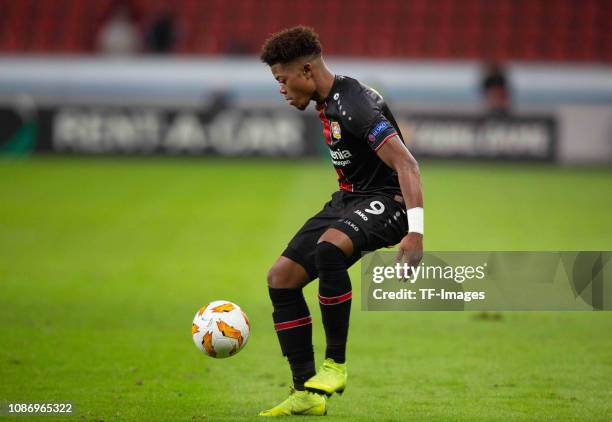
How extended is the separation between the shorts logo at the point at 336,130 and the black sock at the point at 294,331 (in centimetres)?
96

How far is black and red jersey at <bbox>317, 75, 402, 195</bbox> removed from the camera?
18.8 feet

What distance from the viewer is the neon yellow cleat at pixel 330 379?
5.80 m

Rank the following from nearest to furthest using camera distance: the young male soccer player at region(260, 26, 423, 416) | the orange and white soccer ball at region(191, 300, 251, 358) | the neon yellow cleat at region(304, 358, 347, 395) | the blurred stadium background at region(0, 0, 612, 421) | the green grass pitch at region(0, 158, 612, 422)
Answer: the young male soccer player at region(260, 26, 423, 416), the neon yellow cleat at region(304, 358, 347, 395), the orange and white soccer ball at region(191, 300, 251, 358), the green grass pitch at region(0, 158, 612, 422), the blurred stadium background at region(0, 0, 612, 421)

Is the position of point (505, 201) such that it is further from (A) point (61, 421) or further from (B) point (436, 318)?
(A) point (61, 421)

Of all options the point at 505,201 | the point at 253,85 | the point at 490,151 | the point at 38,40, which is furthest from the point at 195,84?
the point at 505,201

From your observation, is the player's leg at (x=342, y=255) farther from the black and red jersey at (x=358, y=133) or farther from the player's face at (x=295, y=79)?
the player's face at (x=295, y=79)

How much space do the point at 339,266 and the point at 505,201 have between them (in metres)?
12.5

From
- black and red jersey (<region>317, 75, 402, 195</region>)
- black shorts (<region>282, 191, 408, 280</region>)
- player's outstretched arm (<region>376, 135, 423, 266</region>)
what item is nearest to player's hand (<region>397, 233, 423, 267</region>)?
player's outstretched arm (<region>376, 135, 423, 266</region>)

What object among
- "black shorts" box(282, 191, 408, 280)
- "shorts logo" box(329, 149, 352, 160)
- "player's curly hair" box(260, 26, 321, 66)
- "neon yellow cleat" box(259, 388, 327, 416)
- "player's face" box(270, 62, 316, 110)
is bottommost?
"neon yellow cleat" box(259, 388, 327, 416)

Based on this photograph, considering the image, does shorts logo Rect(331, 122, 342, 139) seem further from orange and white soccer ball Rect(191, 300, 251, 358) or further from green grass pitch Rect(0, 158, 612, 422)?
green grass pitch Rect(0, 158, 612, 422)

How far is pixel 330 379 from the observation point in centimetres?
582

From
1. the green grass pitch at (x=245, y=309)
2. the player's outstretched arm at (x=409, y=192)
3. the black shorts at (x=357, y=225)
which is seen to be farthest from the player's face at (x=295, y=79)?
the green grass pitch at (x=245, y=309)

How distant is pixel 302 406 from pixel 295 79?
1.90 meters

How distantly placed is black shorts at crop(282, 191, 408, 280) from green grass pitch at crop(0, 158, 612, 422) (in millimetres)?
958
